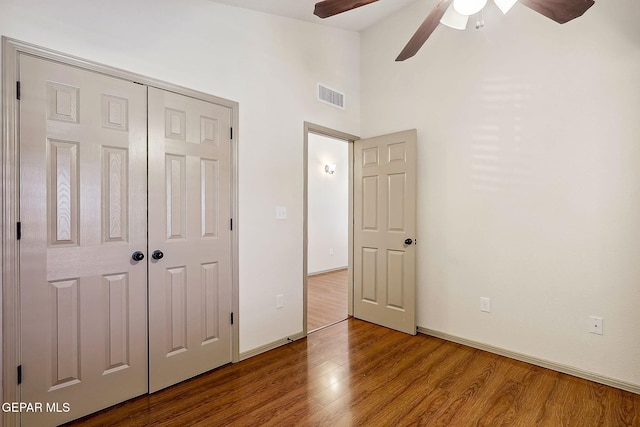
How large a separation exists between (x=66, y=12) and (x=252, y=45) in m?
1.28

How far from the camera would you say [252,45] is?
2.70 m

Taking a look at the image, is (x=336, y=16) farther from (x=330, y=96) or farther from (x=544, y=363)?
(x=544, y=363)

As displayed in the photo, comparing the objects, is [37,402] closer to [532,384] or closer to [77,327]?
[77,327]

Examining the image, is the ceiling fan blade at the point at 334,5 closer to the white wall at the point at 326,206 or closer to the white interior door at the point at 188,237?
the white interior door at the point at 188,237

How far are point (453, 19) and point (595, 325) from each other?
2.42 m

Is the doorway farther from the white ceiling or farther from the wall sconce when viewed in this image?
the white ceiling

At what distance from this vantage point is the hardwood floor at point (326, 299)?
3607 millimetres

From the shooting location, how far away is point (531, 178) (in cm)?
258

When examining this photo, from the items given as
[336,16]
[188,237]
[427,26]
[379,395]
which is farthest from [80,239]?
[336,16]

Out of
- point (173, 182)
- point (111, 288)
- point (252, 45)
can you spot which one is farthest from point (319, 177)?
point (111, 288)

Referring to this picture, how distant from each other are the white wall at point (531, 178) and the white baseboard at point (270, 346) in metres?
1.31

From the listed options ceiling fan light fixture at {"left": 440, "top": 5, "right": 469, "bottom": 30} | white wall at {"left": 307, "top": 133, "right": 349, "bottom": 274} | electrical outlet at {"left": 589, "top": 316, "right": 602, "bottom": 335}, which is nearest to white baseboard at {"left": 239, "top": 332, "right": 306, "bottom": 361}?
electrical outlet at {"left": 589, "top": 316, "right": 602, "bottom": 335}

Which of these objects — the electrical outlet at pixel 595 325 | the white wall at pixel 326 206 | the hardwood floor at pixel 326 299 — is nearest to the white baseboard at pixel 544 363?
the electrical outlet at pixel 595 325

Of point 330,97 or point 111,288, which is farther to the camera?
point 330,97
